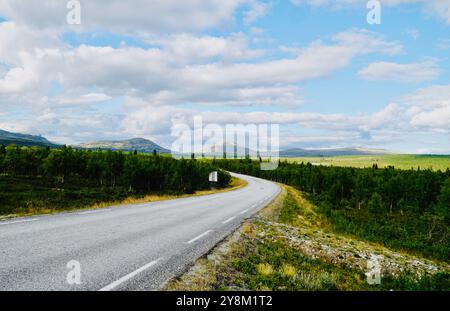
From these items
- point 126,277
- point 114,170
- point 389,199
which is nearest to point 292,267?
point 126,277

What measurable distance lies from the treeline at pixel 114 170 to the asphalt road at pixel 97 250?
6310 cm

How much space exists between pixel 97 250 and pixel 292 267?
547 cm

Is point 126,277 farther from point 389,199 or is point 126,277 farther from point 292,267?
point 389,199

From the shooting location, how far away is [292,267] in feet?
30.8

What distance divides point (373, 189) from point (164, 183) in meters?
59.5

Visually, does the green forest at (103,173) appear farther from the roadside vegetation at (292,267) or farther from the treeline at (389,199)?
the roadside vegetation at (292,267)

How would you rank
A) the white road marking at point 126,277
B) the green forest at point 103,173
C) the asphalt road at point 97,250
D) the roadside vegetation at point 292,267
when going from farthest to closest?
the green forest at point 103,173
the roadside vegetation at point 292,267
the asphalt road at point 97,250
the white road marking at point 126,277

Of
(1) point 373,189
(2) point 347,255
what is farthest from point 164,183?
(2) point 347,255

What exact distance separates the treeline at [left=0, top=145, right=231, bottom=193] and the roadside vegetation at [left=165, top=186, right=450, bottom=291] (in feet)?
207

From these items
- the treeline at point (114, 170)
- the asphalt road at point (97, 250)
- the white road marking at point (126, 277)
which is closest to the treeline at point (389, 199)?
the treeline at point (114, 170)

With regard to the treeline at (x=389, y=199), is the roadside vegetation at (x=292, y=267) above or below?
above

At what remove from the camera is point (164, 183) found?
89.2 m

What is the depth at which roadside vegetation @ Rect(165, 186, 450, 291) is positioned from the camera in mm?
7434

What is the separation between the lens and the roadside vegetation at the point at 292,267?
743 cm
